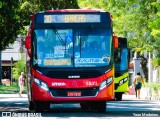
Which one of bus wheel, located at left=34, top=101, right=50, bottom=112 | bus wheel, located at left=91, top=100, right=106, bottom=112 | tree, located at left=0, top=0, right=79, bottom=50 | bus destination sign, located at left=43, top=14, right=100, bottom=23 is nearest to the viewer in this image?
bus destination sign, located at left=43, top=14, right=100, bottom=23

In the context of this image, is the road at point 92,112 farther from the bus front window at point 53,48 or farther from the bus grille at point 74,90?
the bus front window at point 53,48

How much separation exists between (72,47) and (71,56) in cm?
27

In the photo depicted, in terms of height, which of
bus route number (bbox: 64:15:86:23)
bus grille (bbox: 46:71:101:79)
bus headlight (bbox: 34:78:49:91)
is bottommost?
bus headlight (bbox: 34:78:49:91)

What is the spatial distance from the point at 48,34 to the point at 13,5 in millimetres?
3596

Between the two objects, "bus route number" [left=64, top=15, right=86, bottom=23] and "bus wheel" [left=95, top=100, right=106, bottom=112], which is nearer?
"bus route number" [left=64, top=15, right=86, bottom=23]

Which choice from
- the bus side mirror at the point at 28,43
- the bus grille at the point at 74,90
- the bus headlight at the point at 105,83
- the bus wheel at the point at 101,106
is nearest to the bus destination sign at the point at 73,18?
the bus side mirror at the point at 28,43

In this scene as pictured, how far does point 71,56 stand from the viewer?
2039 centimetres

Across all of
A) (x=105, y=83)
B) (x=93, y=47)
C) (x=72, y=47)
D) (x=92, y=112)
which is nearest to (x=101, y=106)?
(x=92, y=112)

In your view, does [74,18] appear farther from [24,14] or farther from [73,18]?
[24,14]

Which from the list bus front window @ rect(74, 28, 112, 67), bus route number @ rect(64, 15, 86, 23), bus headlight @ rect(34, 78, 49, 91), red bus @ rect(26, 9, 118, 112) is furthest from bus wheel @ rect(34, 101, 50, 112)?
bus route number @ rect(64, 15, 86, 23)

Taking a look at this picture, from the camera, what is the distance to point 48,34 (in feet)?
67.2

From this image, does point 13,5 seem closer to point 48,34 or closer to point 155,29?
point 48,34

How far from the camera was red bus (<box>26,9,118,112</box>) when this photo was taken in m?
20.1

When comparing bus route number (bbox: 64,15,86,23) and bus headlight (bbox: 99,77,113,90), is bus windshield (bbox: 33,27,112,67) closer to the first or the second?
bus route number (bbox: 64,15,86,23)
